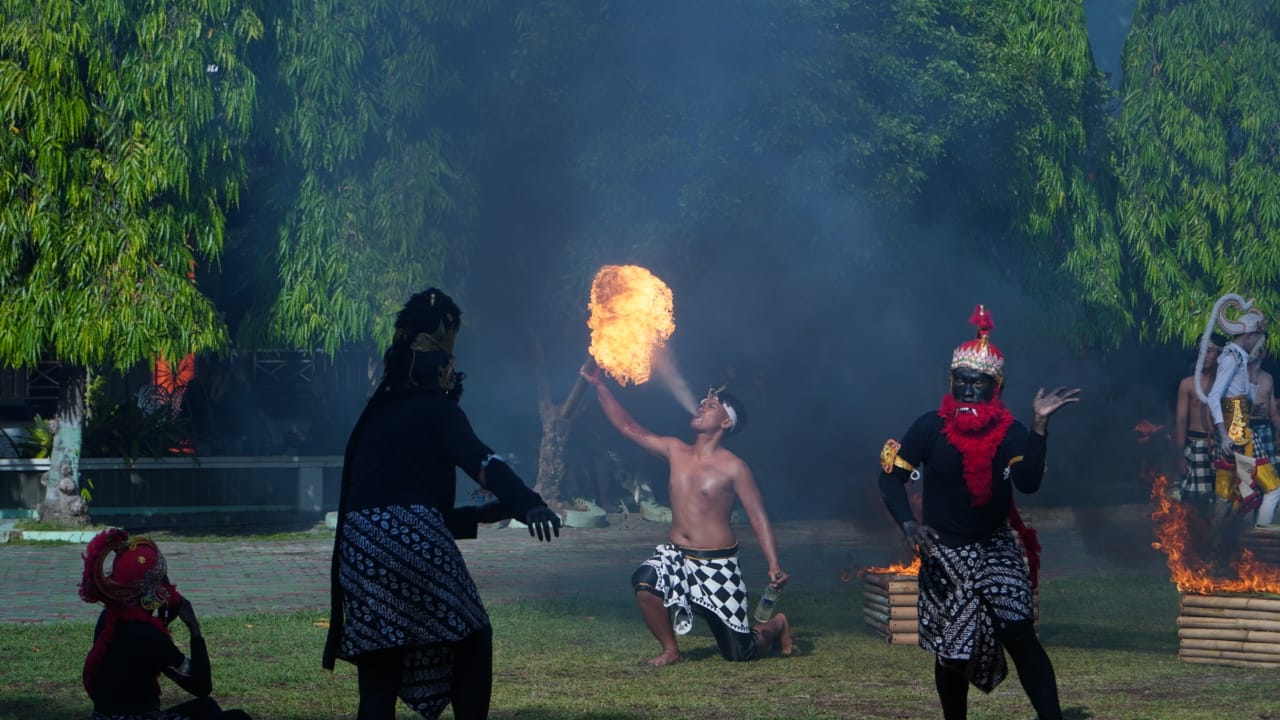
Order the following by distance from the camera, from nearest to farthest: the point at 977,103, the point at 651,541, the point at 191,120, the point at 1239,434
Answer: the point at 1239,434 < the point at 191,120 < the point at 651,541 < the point at 977,103

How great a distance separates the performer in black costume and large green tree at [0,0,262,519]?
10961mm

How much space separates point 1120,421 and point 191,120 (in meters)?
16.0

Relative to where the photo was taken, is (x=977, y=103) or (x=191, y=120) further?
(x=977, y=103)

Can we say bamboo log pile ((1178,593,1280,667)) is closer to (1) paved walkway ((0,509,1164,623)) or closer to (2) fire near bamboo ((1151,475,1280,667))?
(2) fire near bamboo ((1151,475,1280,667))

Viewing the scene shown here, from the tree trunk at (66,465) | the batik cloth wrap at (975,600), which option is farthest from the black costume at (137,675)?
the tree trunk at (66,465)

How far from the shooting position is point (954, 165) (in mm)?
18859

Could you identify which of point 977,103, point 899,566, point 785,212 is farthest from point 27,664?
point 977,103

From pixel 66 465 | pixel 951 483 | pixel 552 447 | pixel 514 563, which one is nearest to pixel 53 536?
pixel 66 465

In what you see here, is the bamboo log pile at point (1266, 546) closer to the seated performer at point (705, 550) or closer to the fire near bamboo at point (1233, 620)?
the fire near bamboo at point (1233, 620)

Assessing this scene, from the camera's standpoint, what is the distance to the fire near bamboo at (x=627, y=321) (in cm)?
937

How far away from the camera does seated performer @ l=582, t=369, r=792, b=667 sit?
8453mm

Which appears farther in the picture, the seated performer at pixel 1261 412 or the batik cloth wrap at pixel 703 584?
the seated performer at pixel 1261 412

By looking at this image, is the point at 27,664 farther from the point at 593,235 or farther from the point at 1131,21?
the point at 1131,21

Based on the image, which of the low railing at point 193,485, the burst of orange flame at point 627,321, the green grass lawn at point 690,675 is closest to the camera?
the green grass lawn at point 690,675
